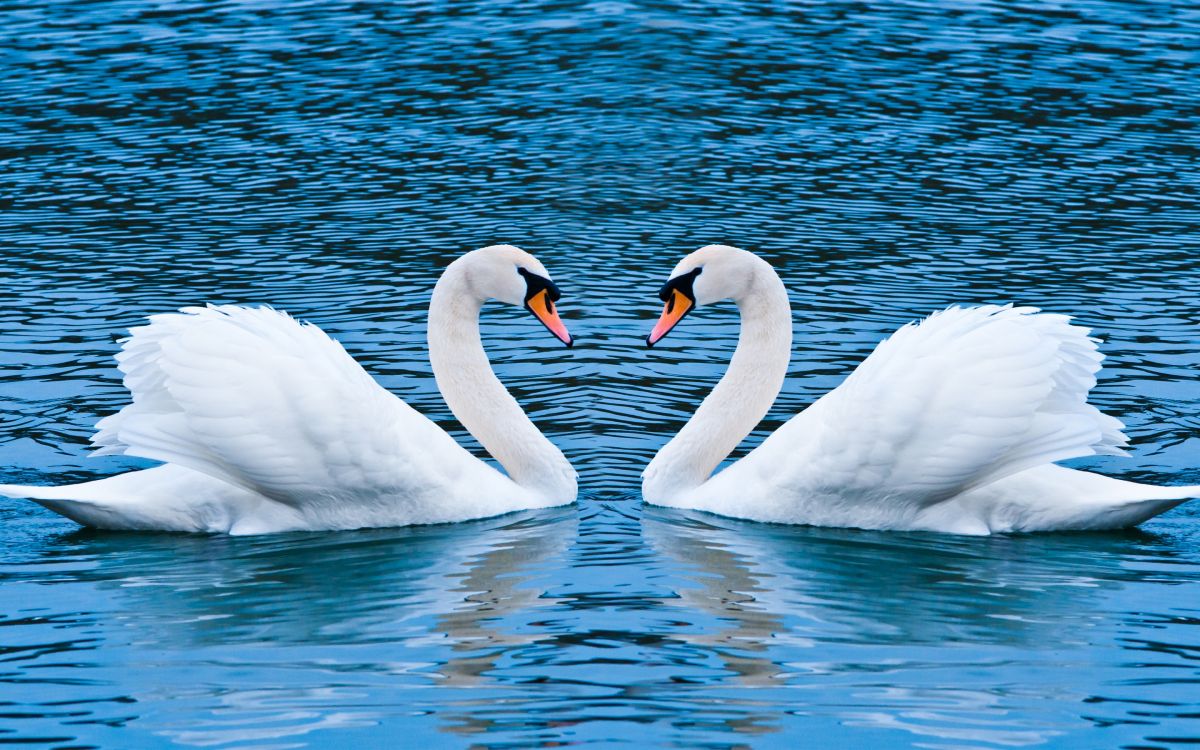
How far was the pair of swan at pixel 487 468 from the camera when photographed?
32.8 ft

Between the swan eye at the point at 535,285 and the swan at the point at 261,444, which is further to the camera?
the swan eye at the point at 535,285

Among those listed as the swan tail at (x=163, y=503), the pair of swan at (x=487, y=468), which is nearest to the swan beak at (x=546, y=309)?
the pair of swan at (x=487, y=468)

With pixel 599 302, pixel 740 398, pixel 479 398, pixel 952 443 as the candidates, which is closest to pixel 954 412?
pixel 952 443

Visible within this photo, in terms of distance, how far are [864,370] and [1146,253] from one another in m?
7.56

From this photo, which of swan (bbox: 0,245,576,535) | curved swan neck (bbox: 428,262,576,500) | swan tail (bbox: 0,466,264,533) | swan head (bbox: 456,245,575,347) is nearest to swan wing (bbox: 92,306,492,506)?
swan (bbox: 0,245,576,535)

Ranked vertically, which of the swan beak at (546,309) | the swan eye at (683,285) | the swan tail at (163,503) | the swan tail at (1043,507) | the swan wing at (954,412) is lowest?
the swan tail at (1043,507)

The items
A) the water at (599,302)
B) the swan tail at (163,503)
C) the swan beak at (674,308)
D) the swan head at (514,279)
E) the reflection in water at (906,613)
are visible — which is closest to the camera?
the reflection in water at (906,613)

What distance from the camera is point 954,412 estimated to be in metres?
9.95

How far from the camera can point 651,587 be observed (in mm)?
9312

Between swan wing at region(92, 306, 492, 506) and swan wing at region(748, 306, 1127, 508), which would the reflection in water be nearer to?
swan wing at region(748, 306, 1127, 508)

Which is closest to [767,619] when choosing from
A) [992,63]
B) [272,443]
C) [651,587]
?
[651,587]

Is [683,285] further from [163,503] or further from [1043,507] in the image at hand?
[163,503]

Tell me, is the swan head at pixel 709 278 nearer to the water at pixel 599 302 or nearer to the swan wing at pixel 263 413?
the water at pixel 599 302

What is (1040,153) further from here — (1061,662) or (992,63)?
Answer: (1061,662)
